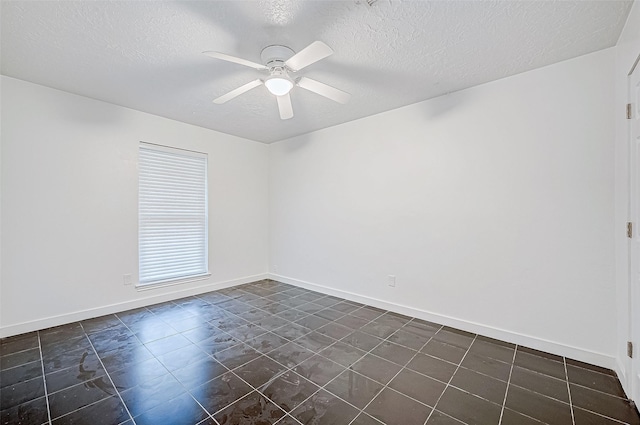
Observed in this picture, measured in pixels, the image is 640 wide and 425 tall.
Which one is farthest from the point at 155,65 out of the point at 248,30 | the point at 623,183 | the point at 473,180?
the point at 623,183

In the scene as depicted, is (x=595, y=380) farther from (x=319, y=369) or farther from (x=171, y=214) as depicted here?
(x=171, y=214)

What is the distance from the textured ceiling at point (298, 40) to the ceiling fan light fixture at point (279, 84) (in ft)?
0.87

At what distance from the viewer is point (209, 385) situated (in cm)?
191

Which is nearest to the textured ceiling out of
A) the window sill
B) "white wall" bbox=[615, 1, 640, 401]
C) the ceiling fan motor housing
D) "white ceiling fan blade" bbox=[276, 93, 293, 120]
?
the ceiling fan motor housing

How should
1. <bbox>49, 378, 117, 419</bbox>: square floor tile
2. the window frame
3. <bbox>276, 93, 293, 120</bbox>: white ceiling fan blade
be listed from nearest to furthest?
<bbox>49, 378, 117, 419</bbox>: square floor tile
<bbox>276, 93, 293, 120</bbox>: white ceiling fan blade
the window frame

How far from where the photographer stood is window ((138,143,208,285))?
3.61m

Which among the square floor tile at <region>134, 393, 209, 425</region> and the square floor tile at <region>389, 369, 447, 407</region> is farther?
the square floor tile at <region>389, 369, 447, 407</region>

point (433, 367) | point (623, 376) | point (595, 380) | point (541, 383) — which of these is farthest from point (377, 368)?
point (623, 376)

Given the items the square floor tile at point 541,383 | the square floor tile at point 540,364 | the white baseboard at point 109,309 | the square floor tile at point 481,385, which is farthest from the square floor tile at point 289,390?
the white baseboard at point 109,309

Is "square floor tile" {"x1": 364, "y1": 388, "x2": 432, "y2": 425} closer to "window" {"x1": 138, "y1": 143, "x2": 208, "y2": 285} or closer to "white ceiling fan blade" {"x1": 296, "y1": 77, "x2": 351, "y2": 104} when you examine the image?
"white ceiling fan blade" {"x1": 296, "y1": 77, "x2": 351, "y2": 104}

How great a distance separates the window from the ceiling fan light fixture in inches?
94.4

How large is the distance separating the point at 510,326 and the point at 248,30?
11.2ft

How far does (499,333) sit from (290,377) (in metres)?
2.05

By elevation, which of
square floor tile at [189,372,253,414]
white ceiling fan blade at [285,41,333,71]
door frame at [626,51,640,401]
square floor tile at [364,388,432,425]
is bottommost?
square floor tile at [364,388,432,425]
